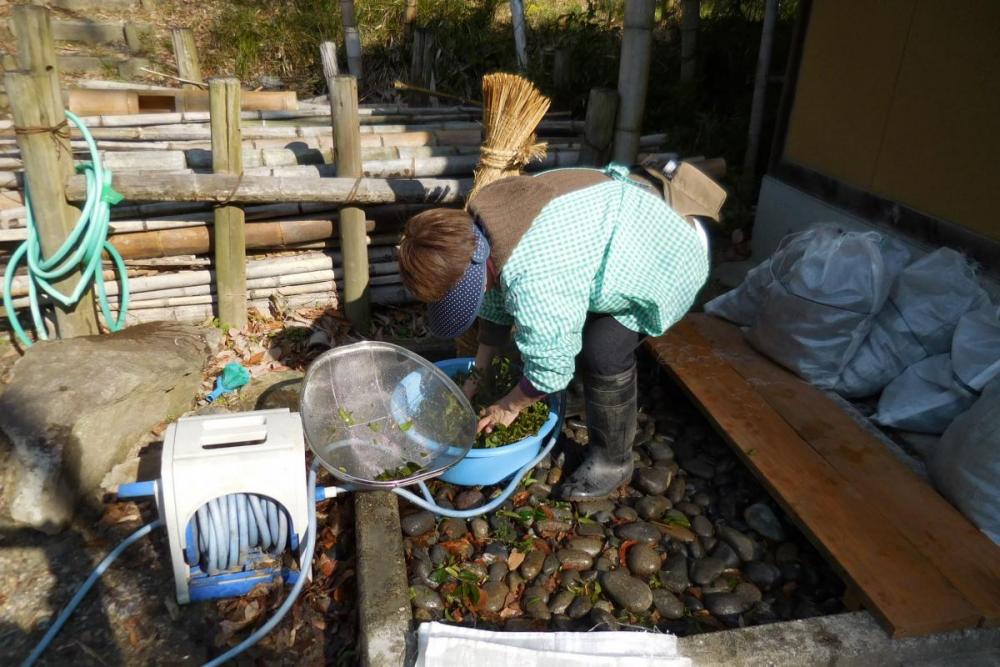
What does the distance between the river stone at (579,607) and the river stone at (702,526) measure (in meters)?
0.61

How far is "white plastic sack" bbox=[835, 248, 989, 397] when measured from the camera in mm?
3344

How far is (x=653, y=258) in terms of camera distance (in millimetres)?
2621

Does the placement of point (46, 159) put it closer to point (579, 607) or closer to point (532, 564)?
point (532, 564)

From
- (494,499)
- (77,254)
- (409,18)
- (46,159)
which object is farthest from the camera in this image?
(409,18)

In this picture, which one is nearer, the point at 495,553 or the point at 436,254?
the point at 436,254

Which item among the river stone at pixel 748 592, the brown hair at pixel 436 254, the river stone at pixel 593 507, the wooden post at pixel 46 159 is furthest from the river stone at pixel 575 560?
the wooden post at pixel 46 159

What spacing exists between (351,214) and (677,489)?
240cm

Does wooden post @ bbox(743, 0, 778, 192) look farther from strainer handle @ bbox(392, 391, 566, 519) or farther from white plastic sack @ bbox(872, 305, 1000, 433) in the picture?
strainer handle @ bbox(392, 391, 566, 519)

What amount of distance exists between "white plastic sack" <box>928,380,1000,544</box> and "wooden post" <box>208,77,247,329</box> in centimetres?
369

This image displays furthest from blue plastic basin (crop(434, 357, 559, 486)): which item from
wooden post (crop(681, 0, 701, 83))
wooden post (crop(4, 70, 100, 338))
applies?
wooden post (crop(681, 0, 701, 83))

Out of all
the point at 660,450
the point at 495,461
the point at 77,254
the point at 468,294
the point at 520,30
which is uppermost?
the point at 520,30

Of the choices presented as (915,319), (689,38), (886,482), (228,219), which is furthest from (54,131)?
(689,38)

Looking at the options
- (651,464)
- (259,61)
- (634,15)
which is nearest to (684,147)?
(634,15)

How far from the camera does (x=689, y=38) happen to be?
6719 millimetres
